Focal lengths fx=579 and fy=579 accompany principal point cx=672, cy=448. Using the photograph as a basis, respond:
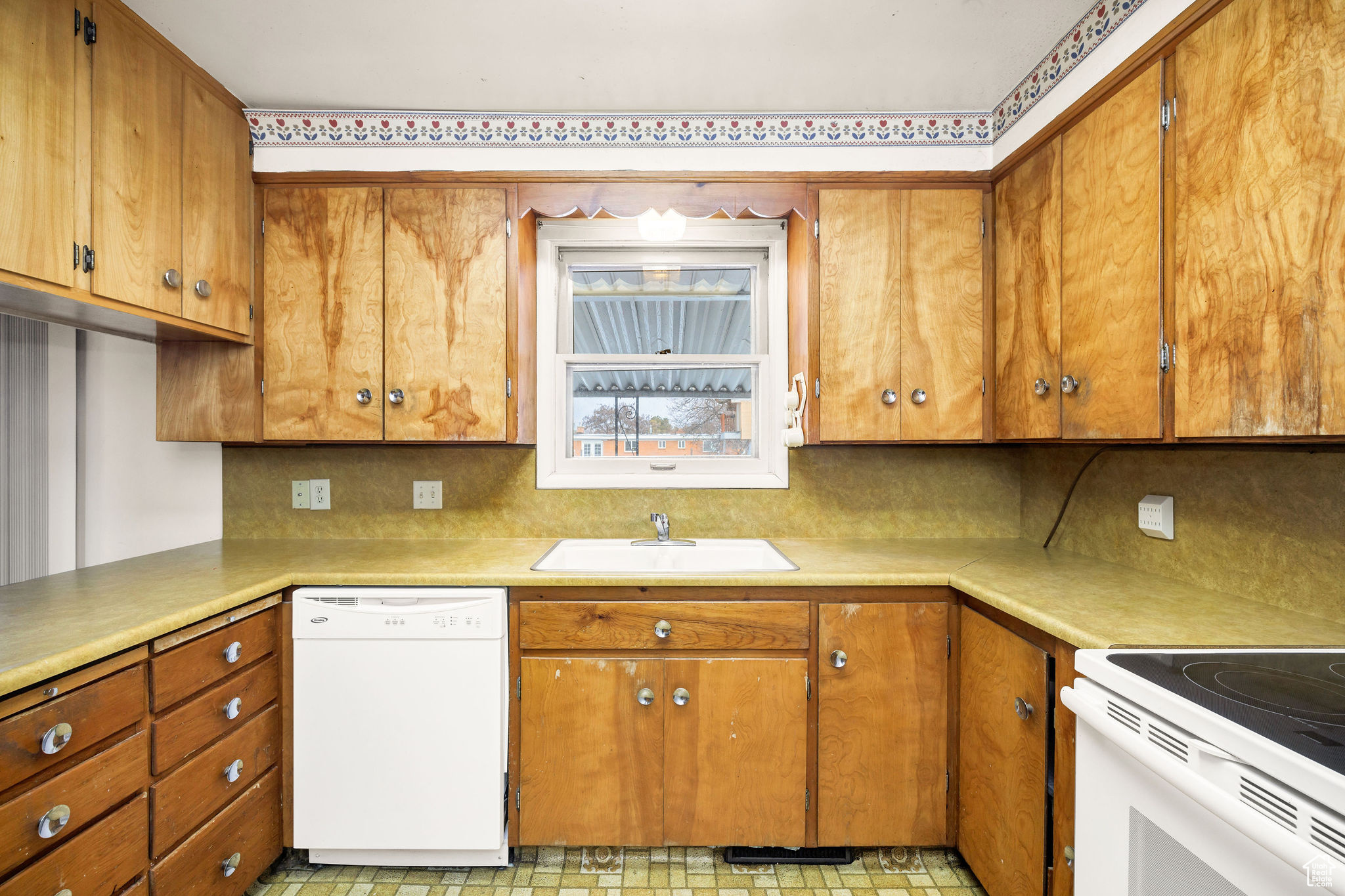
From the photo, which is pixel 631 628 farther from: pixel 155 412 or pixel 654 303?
pixel 155 412

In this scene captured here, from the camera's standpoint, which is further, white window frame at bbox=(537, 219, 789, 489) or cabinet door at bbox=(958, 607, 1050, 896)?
white window frame at bbox=(537, 219, 789, 489)

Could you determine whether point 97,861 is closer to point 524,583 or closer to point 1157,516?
point 524,583

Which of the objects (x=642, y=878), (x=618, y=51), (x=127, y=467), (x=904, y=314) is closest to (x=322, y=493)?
(x=127, y=467)

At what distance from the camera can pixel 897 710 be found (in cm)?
161

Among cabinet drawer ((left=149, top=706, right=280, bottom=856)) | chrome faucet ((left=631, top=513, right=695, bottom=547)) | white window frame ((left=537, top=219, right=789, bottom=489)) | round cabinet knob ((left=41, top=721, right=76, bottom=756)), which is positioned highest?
white window frame ((left=537, top=219, right=789, bottom=489))

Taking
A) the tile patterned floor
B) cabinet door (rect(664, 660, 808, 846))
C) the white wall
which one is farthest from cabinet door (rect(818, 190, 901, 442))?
the white wall

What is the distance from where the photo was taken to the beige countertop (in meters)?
1.11

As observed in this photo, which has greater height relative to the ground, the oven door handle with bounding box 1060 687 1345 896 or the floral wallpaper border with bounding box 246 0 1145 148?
the floral wallpaper border with bounding box 246 0 1145 148

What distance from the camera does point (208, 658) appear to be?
1341mm

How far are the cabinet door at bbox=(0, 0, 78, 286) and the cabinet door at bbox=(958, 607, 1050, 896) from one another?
7.50 ft

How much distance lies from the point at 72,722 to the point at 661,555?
1483mm

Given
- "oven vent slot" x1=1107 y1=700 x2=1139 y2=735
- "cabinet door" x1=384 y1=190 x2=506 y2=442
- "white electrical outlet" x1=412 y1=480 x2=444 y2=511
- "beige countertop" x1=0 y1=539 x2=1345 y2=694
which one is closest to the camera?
"oven vent slot" x1=1107 y1=700 x2=1139 y2=735

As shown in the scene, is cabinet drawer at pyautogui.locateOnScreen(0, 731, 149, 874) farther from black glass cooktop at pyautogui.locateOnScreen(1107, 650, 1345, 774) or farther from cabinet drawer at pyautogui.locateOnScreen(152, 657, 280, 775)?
black glass cooktop at pyautogui.locateOnScreen(1107, 650, 1345, 774)

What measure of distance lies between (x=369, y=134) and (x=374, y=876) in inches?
88.8
